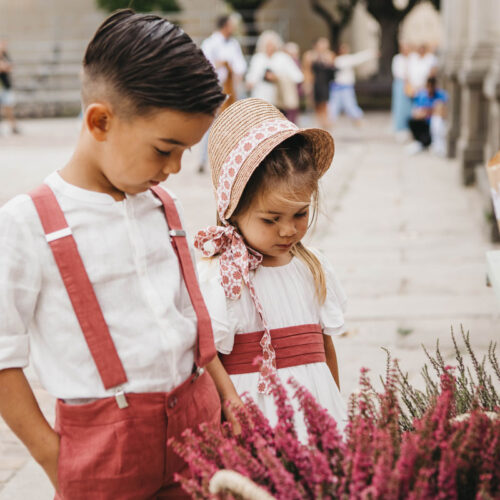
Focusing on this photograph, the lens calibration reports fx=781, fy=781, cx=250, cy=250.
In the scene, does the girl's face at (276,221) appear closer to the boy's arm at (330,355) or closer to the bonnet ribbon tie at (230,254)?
the bonnet ribbon tie at (230,254)

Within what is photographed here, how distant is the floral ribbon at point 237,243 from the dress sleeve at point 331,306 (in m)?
0.22

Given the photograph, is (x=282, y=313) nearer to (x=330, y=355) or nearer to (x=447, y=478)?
(x=330, y=355)

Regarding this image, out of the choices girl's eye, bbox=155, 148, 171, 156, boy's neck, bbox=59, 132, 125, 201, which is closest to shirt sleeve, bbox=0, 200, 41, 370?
boy's neck, bbox=59, 132, 125, 201

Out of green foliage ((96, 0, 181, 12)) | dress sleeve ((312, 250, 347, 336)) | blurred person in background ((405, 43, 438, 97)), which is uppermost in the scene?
dress sleeve ((312, 250, 347, 336))

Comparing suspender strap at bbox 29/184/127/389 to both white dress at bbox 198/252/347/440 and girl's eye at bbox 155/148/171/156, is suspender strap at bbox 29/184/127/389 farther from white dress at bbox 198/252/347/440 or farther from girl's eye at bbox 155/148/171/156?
white dress at bbox 198/252/347/440

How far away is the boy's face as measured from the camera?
5.25ft

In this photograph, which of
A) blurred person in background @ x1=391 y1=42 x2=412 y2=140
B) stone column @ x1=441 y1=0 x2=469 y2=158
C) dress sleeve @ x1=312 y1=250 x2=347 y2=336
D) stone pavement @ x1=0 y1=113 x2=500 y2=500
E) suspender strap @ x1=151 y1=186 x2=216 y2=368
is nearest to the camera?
suspender strap @ x1=151 y1=186 x2=216 y2=368

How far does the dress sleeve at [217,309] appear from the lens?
2.27 meters

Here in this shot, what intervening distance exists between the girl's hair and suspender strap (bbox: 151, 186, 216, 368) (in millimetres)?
502

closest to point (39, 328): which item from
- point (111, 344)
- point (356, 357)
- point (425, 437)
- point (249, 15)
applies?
point (111, 344)

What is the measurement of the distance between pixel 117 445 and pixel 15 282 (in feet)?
1.32

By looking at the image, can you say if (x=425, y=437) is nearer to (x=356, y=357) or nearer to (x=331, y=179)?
(x=356, y=357)

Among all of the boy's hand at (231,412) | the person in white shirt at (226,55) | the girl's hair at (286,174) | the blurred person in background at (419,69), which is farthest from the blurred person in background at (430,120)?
the boy's hand at (231,412)

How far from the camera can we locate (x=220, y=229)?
2.35 m
